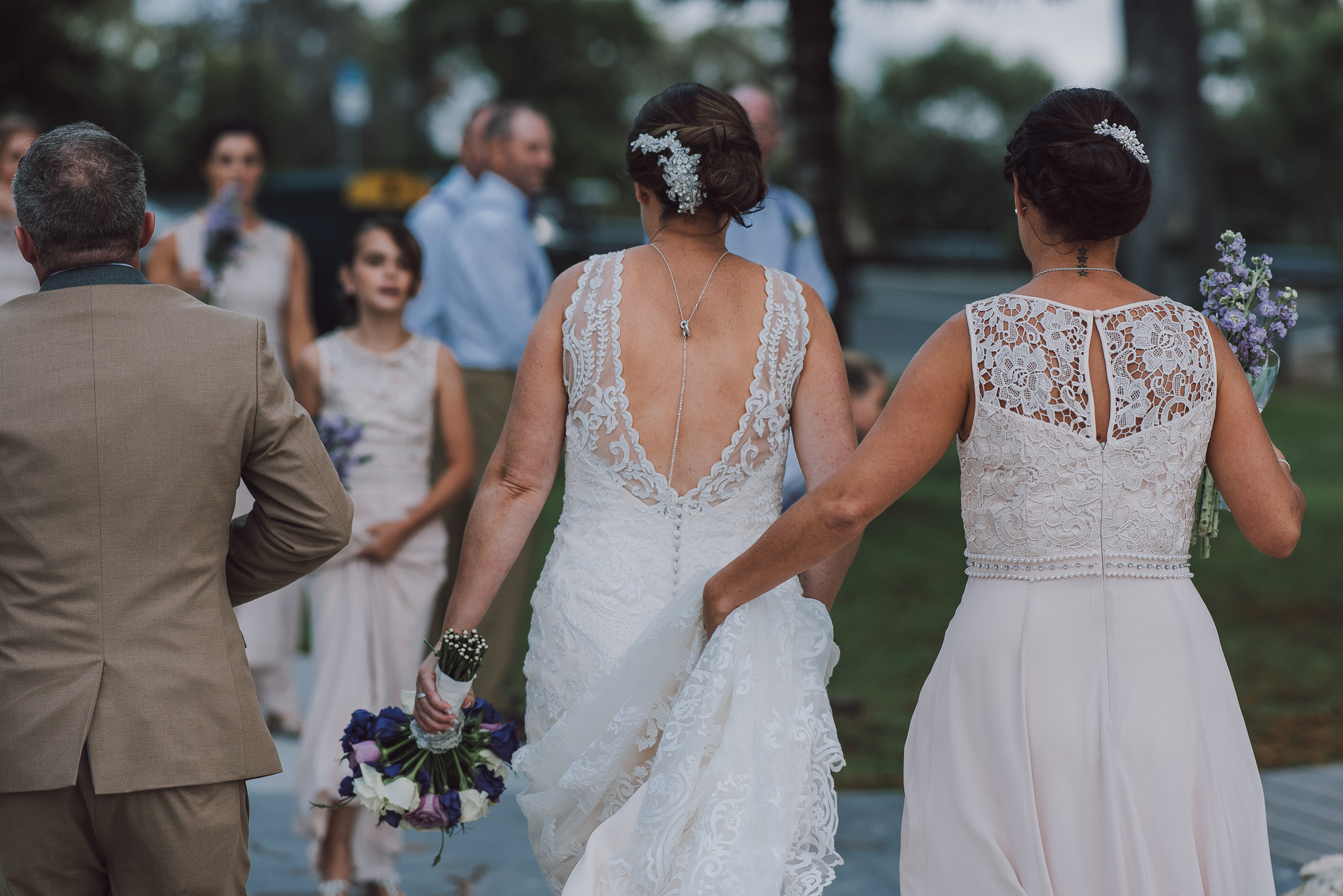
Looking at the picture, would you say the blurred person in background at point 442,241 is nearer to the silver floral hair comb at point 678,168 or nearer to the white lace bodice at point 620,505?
the white lace bodice at point 620,505

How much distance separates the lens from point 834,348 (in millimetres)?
3357

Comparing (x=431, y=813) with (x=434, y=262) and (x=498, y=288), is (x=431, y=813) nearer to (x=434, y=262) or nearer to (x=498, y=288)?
(x=498, y=288)

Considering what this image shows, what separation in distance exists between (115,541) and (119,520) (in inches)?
1.6

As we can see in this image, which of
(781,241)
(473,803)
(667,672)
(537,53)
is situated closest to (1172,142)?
(781,241)

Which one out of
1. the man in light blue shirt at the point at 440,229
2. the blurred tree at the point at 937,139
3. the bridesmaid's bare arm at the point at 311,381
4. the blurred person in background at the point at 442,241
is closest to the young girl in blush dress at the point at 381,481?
the bridesmaid's bare arm at the point at 311,381

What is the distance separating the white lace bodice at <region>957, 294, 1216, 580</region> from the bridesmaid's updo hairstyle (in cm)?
270

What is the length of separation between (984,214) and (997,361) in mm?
49253

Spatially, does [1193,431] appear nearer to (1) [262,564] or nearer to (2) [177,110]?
(1) [262,564]

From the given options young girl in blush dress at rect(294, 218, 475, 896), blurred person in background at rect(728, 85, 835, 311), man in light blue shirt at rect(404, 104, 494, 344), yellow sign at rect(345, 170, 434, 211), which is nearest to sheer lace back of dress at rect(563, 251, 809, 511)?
young girl in blush dress at rect(294, 218, 475, 896)

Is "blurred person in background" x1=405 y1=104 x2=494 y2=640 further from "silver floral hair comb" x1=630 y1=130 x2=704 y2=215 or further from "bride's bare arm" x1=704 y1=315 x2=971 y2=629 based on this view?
"bride's bare arm" x1=704 y1=315 x2=971 y2=629

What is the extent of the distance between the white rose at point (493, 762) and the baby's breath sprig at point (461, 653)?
231mm

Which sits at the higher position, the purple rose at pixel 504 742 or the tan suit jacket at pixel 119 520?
the tan suit jacket at pixel 119 520

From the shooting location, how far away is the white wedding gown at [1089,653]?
2.79 m

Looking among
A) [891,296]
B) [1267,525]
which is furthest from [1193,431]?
[891,296]
